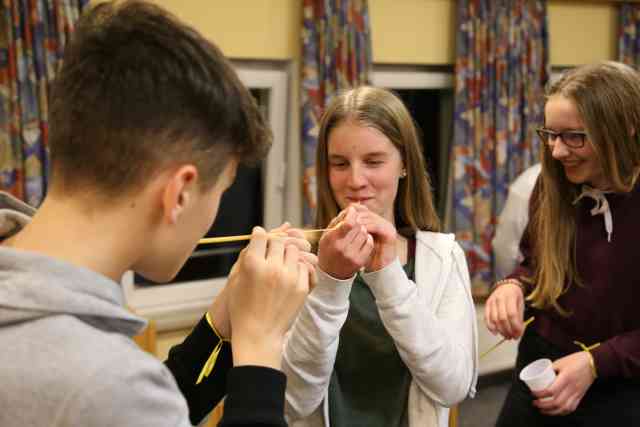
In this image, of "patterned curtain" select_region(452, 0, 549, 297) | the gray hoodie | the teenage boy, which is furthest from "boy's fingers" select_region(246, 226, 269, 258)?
"patterned curtain" select_region(452, 0, 549, 297)

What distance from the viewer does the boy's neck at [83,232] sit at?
0.67 m

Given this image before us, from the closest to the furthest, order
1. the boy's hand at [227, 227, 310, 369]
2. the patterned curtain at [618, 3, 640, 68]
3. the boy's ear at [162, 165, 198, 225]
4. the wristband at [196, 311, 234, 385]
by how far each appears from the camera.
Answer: the boy's ear at [162, 165, 198, 225], the boy's hand at [227, 227, 310, 369], the wristband at [196, 311, 234, 385], the patterned curtain at [618, 3, 640, 68]

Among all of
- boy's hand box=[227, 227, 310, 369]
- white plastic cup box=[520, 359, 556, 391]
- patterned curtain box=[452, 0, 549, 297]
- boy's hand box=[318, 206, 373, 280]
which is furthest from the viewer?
patterned curtain box=[452, 0, 549, 297]

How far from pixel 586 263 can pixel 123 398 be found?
1.37 meters

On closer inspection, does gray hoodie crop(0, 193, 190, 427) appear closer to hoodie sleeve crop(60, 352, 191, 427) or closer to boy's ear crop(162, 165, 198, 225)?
hoodie sleeve crop(60, 352, 191, 427)

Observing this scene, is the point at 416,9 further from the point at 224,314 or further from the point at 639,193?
the point at 224,314

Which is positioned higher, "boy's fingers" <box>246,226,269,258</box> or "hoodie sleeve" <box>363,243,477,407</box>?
"boy's fingers" <box>246,226,269,258</box>

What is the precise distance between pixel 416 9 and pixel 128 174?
117 inches

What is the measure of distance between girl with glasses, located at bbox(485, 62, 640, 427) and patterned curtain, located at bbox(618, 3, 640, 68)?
9.91 feet

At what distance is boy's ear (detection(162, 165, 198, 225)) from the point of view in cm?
69

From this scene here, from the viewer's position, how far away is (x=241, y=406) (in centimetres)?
76

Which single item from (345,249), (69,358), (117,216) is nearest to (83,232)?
(117,216)

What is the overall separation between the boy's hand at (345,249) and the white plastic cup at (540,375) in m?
0.57

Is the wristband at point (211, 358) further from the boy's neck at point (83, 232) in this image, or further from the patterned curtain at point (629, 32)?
the patterned curtain at point (629, 32)
